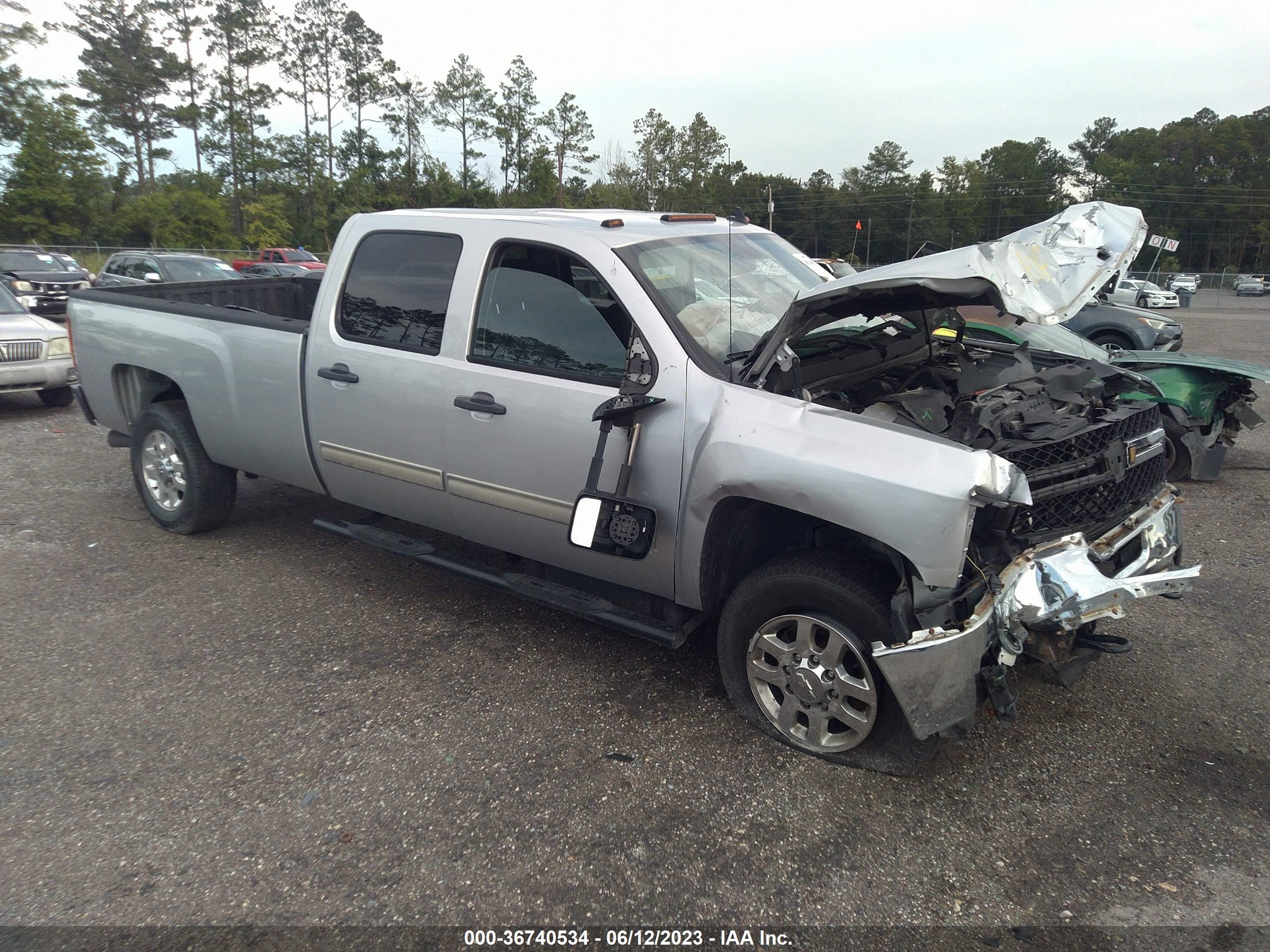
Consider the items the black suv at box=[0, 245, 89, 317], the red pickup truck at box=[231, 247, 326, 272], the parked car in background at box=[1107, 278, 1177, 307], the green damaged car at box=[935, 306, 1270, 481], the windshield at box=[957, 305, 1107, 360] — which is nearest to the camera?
the green damaged car at box=[935, 306, 1270, 481]

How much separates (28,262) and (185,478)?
17459 millimetres

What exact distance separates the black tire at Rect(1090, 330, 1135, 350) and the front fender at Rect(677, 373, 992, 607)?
453 inches

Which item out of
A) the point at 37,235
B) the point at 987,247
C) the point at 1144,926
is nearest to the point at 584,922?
the point at 1144,926

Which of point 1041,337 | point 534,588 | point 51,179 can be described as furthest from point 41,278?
point 51,179

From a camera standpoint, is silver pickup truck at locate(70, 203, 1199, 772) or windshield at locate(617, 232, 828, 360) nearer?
silver pickup truck at locate(70, 203, 1199, 772)

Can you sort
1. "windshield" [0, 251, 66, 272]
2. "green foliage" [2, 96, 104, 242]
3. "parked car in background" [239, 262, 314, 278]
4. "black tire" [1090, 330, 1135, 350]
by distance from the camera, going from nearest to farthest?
1. "black tire" [1090, 330, 1135, 350]
2. "windshield" [0, 251, 66, 272]
3. "parked car in background" [239, 262, 314, 278]
4. "green foliage" [2, 96, 104, 242]

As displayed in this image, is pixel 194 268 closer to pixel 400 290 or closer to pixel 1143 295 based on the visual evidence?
pixel 400 290

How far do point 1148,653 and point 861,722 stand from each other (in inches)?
75.7

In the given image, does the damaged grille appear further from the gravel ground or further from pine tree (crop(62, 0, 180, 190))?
pine tree (crop(62, 0, 180, 190))

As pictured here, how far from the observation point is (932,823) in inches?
117

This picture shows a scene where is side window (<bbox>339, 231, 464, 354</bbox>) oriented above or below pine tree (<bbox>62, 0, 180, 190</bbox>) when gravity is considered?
below

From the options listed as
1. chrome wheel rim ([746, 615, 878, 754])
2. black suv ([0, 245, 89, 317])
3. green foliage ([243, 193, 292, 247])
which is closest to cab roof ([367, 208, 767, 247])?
chrome wheel rim ([746, 615, 878, 754])

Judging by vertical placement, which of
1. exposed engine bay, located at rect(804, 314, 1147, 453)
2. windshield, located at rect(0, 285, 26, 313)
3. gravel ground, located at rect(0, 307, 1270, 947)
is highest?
exposed engine bay, located at rect(804, 314, 1147, 453)

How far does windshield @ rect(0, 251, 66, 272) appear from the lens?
1823 cm
